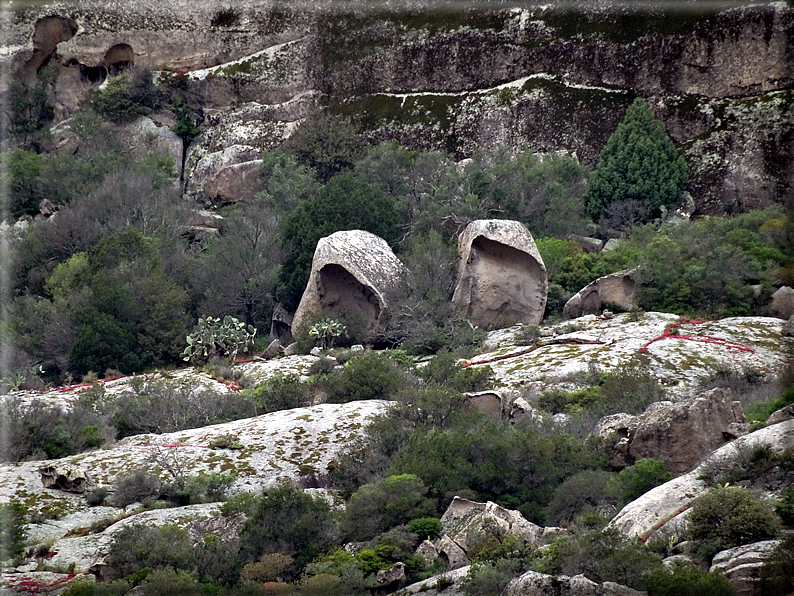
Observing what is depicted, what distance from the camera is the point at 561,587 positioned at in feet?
58.3

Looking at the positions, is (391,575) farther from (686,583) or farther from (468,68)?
(468,68)

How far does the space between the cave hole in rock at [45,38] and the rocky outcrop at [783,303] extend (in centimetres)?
3813

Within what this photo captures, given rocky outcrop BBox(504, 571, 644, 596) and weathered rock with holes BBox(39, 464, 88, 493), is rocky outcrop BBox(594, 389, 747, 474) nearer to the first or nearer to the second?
rocky outcrop BBox(504, 571, 644, 596)

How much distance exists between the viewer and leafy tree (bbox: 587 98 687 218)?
165 feet

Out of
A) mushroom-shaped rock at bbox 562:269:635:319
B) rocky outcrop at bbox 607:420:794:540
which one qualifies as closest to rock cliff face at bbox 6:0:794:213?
mushroom-shaped rock at bbox 562:269:635:319

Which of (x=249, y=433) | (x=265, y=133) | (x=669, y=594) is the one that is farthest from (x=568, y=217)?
(x=669, y=594)

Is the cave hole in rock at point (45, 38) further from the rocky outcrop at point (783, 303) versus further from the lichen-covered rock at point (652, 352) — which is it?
the rocky outcrop at point (783, 303)

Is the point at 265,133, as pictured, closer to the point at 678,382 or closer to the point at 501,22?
the point at 501,22

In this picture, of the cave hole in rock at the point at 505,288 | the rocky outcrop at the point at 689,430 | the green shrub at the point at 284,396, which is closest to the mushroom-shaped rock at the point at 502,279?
the cave hole in rock at the point at 505,288

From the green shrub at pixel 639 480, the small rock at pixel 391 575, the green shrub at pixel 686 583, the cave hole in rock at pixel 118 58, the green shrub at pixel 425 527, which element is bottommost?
the green shrub at pixel 425 527

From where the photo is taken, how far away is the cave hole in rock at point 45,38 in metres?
66.0

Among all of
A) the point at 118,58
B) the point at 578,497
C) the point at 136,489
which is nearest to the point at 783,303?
the point at 578,497

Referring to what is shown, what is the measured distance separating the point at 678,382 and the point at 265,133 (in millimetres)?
31798

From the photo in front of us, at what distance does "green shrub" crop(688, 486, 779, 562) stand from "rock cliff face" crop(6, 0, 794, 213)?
31.1 metres
